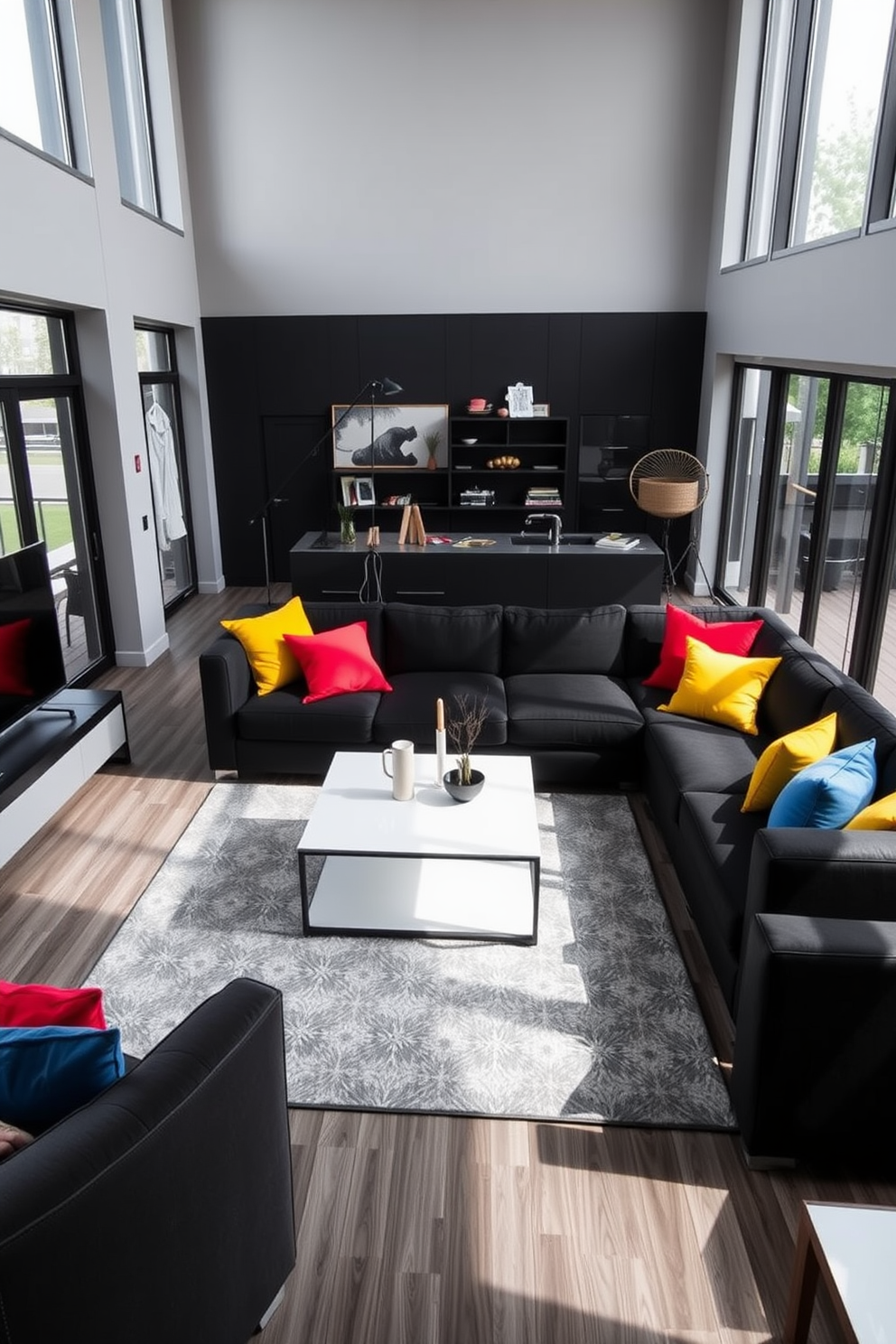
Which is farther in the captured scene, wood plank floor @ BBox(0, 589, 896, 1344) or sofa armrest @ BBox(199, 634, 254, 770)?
sofa armrest @ BBox(199, 634, 254, 770)

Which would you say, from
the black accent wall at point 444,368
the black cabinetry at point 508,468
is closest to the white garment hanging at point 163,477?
the black accent wall at point 444,368

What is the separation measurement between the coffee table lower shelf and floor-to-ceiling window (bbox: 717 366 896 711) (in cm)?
236

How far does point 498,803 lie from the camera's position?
3762mm

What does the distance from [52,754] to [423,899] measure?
1824mm

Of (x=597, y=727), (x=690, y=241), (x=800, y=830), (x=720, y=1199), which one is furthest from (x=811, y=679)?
(x=690, y=241)

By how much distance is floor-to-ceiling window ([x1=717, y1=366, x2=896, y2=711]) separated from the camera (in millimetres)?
4699

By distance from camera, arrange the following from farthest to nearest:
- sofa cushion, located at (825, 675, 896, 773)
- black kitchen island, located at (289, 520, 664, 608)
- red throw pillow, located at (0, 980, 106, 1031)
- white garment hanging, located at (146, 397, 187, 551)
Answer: white garment hanging, located at (146, 397, 187, 551) → black kitchen island, located at (289, 520, 664, 608) → sofa cushion, located at (825, 675, 896, 773) → red throw pillow, located at (0, 980, 106, 1031)

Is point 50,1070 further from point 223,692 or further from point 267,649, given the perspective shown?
point 267,649

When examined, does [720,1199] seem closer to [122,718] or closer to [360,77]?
[122,718]

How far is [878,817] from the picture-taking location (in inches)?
110

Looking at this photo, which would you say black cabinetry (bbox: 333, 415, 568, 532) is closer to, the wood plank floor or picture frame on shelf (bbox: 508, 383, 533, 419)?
picture frame on shelf (bbox: 508, 383, 533, 419)

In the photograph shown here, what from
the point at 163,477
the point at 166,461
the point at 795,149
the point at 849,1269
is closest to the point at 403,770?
the point at 849,1269

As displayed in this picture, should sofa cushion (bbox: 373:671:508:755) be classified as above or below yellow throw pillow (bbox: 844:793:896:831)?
below

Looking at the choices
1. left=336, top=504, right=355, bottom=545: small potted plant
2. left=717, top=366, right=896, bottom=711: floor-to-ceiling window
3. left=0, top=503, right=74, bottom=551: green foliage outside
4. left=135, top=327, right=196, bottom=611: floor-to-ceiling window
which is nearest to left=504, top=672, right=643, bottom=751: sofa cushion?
left=717, top=366, right=896, bottom=711: floor-to-ceiling window
